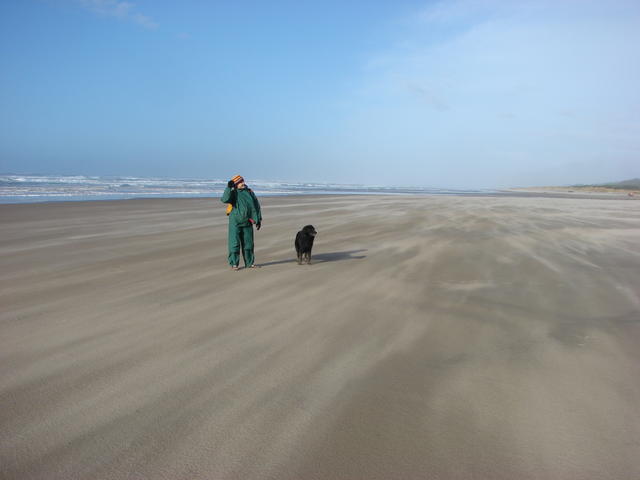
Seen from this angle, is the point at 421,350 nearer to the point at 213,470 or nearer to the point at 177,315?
the point at 213,470

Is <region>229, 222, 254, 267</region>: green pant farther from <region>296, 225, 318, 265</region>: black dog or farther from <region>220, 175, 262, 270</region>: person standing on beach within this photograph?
<region>296, 225, 318, 265</region>: black dog

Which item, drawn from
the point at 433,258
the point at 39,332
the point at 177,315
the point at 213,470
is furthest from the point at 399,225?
the point at 213,470

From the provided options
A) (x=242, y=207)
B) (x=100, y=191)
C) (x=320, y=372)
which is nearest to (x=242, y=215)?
(x=242, y=207)

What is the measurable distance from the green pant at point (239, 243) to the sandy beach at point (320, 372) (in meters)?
0.25

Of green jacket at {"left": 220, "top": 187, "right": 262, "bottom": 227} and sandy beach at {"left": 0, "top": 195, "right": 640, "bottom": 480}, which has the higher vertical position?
green jacket at {"left": 220, "top": 187, "right": 262, "bottom": 227}

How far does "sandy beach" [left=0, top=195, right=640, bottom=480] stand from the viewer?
2035 millimetres

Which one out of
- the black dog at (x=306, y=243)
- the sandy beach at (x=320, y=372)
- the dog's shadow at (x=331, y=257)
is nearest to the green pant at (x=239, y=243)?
the sandy beach at (x=320, y=372)

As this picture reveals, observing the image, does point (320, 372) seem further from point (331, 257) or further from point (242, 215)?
point (331, 257)

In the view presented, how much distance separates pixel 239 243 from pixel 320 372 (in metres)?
4.31

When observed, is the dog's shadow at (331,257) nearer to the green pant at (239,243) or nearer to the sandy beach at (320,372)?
the green pant at (239,243)

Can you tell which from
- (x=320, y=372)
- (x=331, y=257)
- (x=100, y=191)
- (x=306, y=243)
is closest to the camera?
(x=320, y=372)

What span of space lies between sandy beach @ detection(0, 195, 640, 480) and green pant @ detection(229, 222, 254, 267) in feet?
0.81

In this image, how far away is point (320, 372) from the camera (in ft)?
9.75

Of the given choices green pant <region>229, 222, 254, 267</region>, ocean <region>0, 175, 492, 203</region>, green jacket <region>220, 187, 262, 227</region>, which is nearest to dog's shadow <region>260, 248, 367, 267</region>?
green pant <region>229, 222, 254, 267</region>
